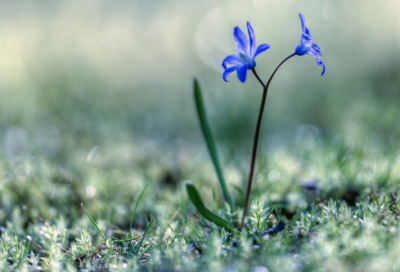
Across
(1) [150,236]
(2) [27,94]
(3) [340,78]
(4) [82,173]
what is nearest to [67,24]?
(2) [27,94]

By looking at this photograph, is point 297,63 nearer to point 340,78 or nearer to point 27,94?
point 340,78

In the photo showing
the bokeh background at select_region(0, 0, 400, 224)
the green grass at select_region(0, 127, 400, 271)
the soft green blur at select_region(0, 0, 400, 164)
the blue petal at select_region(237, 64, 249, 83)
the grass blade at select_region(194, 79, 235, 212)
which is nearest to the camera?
the green grass at select_region(0, 127, 400, 271)

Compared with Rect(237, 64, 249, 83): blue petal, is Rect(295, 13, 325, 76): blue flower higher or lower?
higher

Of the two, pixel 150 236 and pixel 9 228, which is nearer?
pixel 150 236

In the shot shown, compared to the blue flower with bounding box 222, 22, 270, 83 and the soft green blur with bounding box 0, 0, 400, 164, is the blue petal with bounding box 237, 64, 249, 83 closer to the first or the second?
the blue flower with bounding box 222, 22, 270, 83

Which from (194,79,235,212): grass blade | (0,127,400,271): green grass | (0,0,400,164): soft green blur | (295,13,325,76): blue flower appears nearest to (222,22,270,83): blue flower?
(295,13,325,76): blue flower

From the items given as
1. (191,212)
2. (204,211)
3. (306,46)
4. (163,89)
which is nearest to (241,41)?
(306,46)

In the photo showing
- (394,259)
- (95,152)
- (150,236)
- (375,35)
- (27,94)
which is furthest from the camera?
(375,35)

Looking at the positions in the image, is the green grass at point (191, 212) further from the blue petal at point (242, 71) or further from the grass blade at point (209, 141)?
the blue petal at point (242, 71)
